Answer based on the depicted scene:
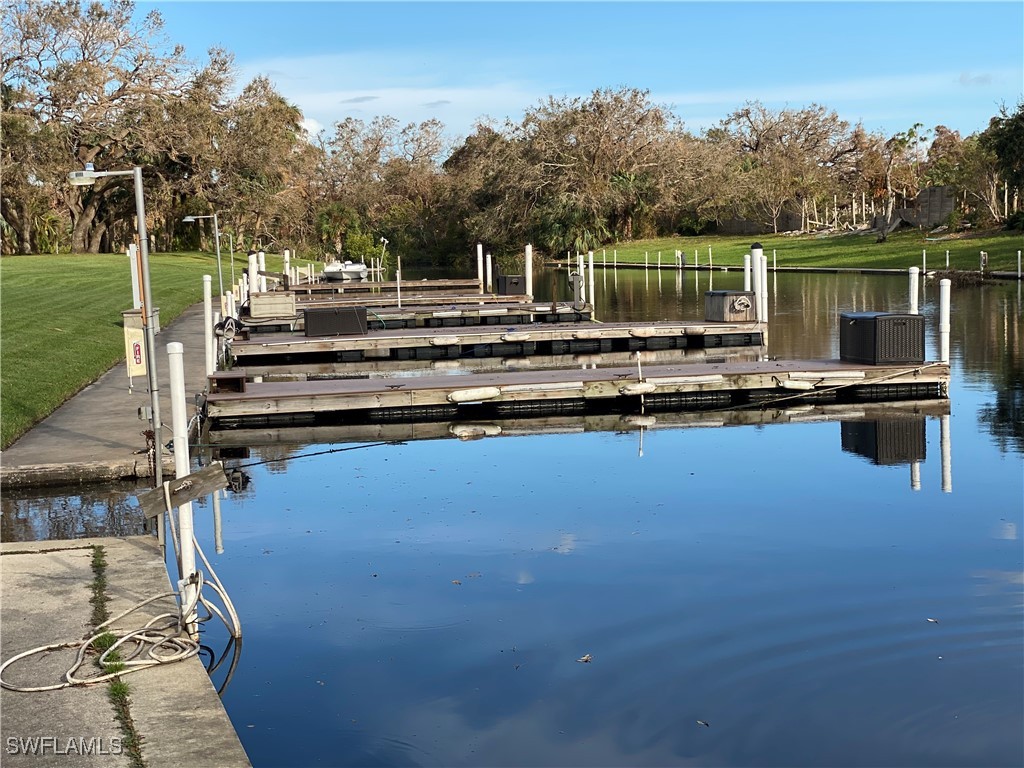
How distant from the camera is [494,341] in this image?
87.7 feet

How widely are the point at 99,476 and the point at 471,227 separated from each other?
211 ft

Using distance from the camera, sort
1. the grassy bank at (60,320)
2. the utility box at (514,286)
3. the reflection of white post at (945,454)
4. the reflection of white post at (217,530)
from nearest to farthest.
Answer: the reflection of white post at (217,530), the reflection of white post at (945,454), the grassy bank at (60,320), the utility box at (514,286)

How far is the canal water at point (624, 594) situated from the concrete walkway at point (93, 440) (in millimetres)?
662

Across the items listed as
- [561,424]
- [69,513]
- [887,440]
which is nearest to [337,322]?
[561,424]

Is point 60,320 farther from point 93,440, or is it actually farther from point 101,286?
point 93,440

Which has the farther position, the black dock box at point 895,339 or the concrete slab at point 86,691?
the black dock box at point 895,339

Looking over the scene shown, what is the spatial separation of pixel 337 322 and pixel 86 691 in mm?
21215

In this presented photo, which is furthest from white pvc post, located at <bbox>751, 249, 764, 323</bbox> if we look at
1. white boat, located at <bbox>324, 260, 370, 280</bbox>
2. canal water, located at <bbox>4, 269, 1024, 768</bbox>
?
white boat, located at <bbox>324, 260, 370, 280</bbox>

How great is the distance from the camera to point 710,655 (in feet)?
27.1

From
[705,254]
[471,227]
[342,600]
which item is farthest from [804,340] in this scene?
[471,227]

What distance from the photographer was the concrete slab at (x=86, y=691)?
6.09 m

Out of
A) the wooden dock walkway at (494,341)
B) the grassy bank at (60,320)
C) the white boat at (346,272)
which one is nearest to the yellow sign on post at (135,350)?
the grassy bank at (60,320)

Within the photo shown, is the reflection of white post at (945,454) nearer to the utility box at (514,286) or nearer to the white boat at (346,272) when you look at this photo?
the utility box at (514,286)

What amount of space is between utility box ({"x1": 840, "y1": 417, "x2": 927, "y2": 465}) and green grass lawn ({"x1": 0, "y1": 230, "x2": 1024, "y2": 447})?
997cm
